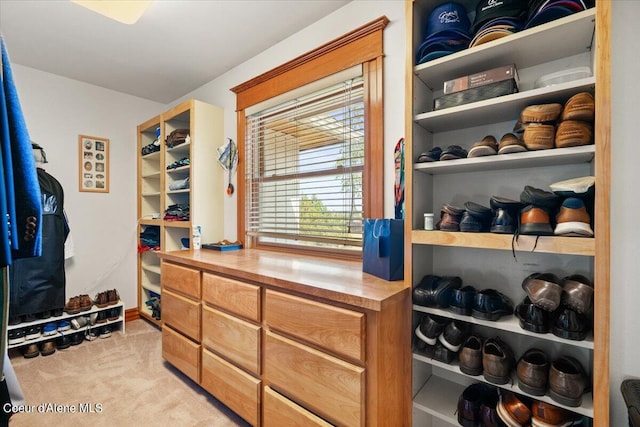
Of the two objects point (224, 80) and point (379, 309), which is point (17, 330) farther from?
point (379, 309)

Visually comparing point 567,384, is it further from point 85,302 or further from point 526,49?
point 85,302

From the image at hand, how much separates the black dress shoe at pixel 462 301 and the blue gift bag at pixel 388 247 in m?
0.24

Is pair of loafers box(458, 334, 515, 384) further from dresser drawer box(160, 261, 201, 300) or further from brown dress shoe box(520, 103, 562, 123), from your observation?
dresser drawer box(160, 261, 201, 300)

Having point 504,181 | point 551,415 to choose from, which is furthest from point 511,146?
point 551,415

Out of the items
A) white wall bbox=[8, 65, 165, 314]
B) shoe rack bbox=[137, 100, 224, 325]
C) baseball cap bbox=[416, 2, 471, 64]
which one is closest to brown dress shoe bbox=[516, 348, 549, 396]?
baseball cap bbox=[416, 2, 471, 64]

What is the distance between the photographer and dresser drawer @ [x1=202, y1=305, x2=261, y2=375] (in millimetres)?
1510

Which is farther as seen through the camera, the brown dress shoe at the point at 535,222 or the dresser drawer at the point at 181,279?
the dresser drawer at the point at 181,279

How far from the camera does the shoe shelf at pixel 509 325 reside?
92 cm

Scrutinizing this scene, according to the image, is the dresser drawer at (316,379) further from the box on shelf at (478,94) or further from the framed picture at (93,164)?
the framed picture at (93,164)

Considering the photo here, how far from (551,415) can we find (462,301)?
0.44 m

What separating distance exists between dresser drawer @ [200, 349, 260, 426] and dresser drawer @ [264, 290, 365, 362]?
0.39 m

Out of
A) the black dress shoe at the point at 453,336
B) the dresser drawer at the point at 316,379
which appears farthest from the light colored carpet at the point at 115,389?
the black dress shoe at the point at 453,336

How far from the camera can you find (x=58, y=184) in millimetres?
2709

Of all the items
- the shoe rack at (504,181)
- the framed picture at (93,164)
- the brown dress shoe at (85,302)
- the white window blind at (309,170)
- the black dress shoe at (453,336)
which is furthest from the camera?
the framed picture at (93,164)
